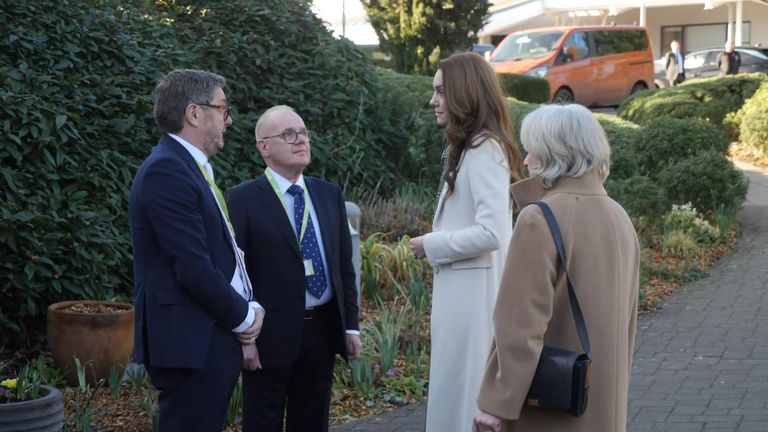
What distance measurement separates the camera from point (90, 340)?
20.8 ft

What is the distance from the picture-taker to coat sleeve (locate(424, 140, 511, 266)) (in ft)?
14.0

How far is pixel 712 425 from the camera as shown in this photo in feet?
19.8

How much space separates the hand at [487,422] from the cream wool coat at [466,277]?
0.93 meters

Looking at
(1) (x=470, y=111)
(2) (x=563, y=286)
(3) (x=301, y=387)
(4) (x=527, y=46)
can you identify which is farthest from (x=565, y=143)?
(4) (x=527, y=46)

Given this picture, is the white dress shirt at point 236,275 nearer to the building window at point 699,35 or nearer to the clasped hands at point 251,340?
the clasped hands at point 251,340

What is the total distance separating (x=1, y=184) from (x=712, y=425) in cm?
430

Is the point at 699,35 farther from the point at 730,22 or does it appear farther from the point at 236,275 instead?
the point at 236,275

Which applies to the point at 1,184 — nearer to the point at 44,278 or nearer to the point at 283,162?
the point at 44,278

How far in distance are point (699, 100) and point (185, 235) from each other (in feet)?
56.9

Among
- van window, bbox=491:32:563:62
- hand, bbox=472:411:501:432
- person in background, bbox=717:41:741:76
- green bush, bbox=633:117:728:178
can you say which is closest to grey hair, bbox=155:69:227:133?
hand, bbox=472:411:501:432

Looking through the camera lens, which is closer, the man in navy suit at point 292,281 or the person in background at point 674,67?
the man in navy suit at point 292,281

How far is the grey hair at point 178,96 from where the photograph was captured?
3963 mm

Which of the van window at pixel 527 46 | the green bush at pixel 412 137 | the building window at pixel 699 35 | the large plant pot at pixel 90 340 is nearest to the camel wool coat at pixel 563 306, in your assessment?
the large plant pot at pixel 90 340

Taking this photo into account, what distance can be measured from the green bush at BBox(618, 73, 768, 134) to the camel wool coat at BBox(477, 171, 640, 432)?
51.3 feet
